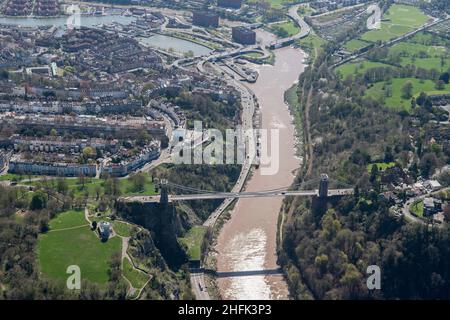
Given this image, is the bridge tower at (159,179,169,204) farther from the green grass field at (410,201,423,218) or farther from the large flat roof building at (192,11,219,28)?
the large flat roof building at (192,11,219,28)

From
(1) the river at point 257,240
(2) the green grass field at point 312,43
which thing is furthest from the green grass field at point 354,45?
(1) the river at point 257,240

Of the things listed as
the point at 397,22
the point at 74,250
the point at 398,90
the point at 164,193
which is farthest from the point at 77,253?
the point at 397,22

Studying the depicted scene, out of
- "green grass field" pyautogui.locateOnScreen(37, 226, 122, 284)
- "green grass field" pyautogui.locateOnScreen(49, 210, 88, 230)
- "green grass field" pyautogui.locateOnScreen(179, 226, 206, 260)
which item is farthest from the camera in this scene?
"green grass field" pyautogui.locateOnScreen(179, 226, 206, 260)

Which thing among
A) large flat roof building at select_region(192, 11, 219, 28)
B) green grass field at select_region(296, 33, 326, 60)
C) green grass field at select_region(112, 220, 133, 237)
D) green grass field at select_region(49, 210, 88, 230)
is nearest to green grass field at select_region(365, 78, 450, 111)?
green grass field at select_region(296, 33, 326, 60)

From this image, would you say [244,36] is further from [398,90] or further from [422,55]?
[398,90]

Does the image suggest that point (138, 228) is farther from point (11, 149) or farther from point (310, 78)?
point (310, 78)

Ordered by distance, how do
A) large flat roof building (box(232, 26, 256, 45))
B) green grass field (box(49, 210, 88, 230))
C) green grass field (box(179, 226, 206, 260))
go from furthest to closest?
large flat roof building (box(232, 26, 256, 45))
green grass field (box(179, 226, 206, 260))
green grass field (box(49, 210, 88, 230))
